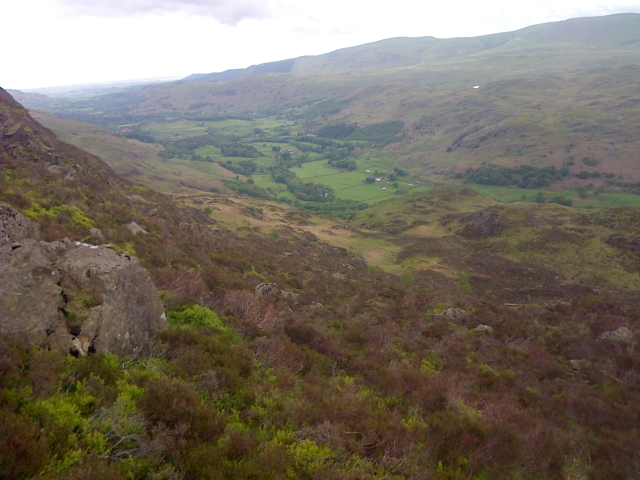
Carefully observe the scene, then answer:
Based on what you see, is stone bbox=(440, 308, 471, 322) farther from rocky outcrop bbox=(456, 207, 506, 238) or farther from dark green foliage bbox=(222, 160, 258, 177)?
dark green foliage bbox=(222, 160, 258, 177)

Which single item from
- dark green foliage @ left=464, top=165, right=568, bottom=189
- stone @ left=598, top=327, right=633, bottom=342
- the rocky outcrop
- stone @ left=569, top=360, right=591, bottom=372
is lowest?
dark green foliage @ left=464, top=165, right=568, bottom=189

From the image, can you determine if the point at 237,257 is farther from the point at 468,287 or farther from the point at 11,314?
the point at 468,287

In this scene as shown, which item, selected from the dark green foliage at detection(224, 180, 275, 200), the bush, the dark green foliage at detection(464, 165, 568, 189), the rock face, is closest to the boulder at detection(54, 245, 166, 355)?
the rock face

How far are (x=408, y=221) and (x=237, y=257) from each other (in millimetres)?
62480

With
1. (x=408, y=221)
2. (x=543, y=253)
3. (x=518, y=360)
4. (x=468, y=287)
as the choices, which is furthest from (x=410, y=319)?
(x=408, y=221)

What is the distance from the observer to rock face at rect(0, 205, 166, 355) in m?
7.43

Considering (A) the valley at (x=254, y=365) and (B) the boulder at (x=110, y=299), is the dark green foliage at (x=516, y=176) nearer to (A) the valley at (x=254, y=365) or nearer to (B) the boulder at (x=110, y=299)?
(A) the valley at (x=254, y=365)

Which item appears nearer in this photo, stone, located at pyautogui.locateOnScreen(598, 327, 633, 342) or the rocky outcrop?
stone, located at pyautogui.locateOnScreen(598, 327, 633, 342)

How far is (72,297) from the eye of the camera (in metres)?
8.42

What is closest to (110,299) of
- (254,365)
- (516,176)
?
(254,365)

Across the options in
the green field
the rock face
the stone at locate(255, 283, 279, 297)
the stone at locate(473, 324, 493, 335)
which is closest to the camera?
the rock face

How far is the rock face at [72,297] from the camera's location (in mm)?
7430

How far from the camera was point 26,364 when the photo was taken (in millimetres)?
6500

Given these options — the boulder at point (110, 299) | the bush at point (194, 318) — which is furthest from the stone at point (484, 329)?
the boulder at point (110, 299)
